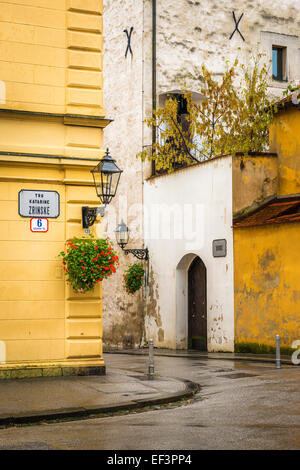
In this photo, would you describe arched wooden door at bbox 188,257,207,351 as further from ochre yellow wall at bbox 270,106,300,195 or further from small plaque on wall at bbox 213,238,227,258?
ochre yellow wall at bbox 270,106,300,195

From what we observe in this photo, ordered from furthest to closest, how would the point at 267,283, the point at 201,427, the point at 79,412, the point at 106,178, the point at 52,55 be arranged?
the point at 267,283, the point at 52,55, the point at 106,178, the point at 79,412, the point at 201,427

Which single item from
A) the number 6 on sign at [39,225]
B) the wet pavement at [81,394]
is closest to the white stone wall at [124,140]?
the wet pavement at [81,394]

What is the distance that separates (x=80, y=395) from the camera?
35.5ft

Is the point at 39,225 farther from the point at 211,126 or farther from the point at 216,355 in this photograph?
the point at 211,126

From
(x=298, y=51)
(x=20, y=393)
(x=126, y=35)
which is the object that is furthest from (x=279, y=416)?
(x=298, y=51)

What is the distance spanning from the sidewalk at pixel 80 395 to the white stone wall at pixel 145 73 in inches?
460

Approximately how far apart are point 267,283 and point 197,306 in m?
4.18

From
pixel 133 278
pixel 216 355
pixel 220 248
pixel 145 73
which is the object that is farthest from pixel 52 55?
pixel 133 278

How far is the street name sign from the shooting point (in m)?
13.3

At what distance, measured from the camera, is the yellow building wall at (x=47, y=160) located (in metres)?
13.2

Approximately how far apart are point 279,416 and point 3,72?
8131 mm

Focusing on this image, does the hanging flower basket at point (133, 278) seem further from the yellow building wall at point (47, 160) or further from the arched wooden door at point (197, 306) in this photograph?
the yellow building wall at point (47, 160)

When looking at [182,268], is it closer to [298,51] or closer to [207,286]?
[207,286]

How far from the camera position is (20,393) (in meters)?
11.1
